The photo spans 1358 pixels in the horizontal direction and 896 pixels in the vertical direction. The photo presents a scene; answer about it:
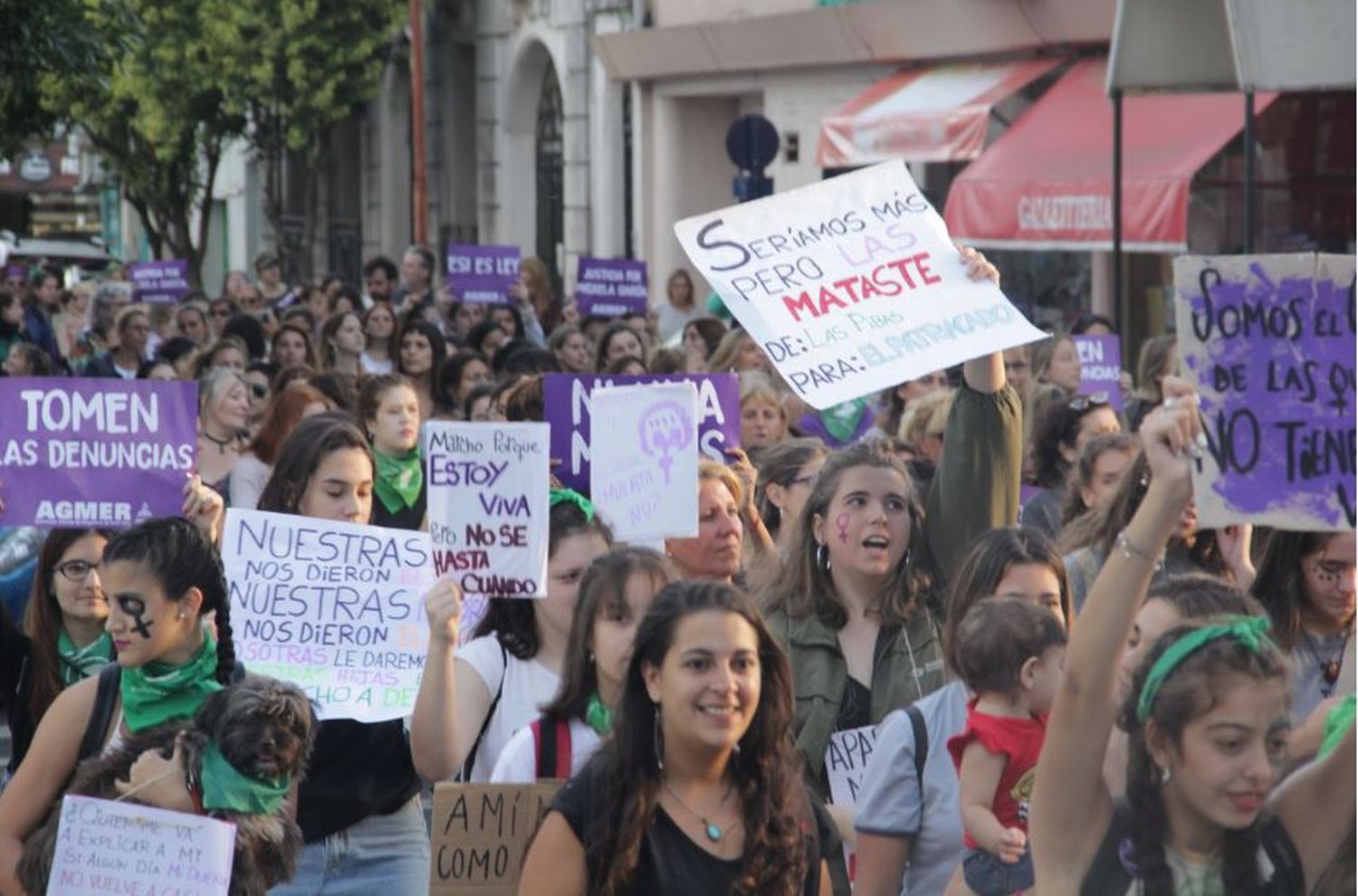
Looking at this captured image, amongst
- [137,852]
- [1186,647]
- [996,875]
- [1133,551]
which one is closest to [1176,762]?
[1186,647]

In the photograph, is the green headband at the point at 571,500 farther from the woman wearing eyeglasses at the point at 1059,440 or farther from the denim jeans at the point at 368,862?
the woman wearing eyeglasses at the point at 1059,440

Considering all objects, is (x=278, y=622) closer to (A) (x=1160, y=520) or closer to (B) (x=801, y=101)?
(A) (x=1160, y=520)

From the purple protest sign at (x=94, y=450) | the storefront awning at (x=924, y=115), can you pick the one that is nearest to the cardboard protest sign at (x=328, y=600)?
the purple protest sign at (x=94, y=450)

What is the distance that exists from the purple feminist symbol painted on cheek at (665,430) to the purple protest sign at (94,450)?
4.49 ft

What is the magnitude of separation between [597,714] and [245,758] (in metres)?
0.73

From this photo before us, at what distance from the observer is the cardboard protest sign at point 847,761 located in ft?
19.4

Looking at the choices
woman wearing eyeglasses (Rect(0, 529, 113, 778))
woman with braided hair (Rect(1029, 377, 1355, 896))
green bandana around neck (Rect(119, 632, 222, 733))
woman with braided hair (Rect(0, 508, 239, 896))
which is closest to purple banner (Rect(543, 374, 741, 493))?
woman wearing eyeglasses (Rect(0, 529, 113, 778))

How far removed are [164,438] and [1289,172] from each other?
14.1 meters

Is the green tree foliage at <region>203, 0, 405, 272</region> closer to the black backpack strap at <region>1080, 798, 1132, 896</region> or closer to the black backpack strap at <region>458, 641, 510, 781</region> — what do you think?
the black backpack strap at <region>458, 641, 510, 781</region>

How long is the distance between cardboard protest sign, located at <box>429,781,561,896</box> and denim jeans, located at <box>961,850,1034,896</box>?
0.81 meters

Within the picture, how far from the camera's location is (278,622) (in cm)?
655

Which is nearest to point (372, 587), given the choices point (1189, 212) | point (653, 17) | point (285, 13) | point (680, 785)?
Answer: point (680, 785)

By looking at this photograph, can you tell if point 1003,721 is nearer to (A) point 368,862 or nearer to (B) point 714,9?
(A) point 368,862

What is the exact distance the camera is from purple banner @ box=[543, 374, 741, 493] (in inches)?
326
